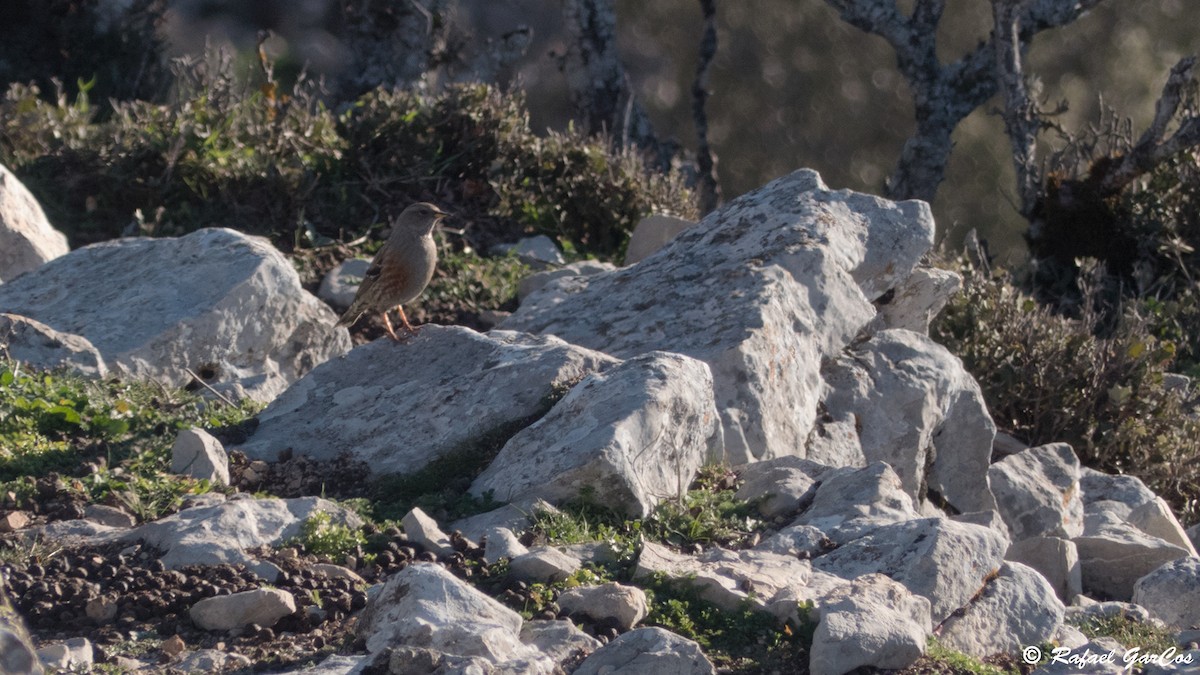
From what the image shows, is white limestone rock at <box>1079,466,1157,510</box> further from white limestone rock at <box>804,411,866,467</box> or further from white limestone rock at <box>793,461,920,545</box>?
white limestone rock at <box>793,461,920,545</box>

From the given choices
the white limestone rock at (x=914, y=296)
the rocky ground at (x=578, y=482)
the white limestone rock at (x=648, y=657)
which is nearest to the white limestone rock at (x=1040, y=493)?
the rocky ground at (x=578, y=482)

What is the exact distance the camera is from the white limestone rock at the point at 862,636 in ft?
12.5

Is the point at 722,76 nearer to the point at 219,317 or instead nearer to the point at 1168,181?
the point at 1168,181

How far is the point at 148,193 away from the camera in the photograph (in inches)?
370

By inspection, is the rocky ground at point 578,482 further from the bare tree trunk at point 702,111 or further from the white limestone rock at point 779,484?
the bare tree trunk at point 702,111

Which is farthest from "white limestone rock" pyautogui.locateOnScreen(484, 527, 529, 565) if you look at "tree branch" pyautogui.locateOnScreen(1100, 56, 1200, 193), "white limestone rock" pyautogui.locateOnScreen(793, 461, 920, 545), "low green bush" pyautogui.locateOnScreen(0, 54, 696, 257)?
"tree branch" pyautogui.locateOnScreen(1100, 56, 1200, 193)

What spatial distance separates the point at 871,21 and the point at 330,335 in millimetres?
6060

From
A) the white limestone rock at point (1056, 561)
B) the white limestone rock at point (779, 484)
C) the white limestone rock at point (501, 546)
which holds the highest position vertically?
the white limestone rock at point (501, 546)

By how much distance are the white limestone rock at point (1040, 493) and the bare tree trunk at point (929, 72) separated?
4.91 m

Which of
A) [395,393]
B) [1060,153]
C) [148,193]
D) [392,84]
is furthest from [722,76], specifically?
[395,393]

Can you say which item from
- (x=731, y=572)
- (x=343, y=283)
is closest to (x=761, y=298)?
(x=731, y=572)

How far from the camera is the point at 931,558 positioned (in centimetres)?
444

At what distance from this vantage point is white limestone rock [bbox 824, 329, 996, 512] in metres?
6.61

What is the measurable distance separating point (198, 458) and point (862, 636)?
269cm
